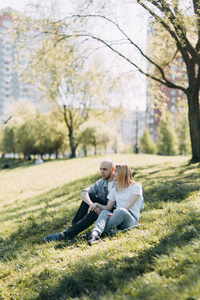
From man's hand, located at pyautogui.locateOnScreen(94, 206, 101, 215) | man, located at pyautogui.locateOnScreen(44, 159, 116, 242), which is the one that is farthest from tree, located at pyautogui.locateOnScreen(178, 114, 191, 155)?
man's hand, located at pyautogui.locateOnScreen(94, 206, 101, 215)

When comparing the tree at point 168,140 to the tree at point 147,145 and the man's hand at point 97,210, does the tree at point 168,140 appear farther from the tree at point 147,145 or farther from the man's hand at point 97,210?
the man's hand at point 97,210

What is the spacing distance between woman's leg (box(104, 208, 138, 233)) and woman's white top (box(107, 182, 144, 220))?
0.76 ft

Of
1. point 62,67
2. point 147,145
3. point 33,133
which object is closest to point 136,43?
point 62,67

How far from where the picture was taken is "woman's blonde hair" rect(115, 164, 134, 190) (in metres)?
5.62

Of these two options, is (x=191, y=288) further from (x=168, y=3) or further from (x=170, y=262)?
(x=168, y=3)

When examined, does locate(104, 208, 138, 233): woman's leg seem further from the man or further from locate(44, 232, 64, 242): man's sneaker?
locate(44, 232, 64, 242): man's sneaker

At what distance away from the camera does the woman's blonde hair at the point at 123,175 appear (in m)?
5.62

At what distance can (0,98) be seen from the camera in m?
124

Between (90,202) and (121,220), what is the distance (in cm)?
87

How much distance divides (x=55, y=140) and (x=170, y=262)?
43.2 metres

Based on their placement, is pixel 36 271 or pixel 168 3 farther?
pixel 168 3

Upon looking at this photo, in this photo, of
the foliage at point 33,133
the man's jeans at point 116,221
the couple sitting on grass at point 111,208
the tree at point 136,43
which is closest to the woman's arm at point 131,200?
the couple sitting on grass at point 111,208

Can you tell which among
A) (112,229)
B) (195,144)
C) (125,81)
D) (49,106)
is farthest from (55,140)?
(112,229)

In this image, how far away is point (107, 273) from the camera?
362cm
